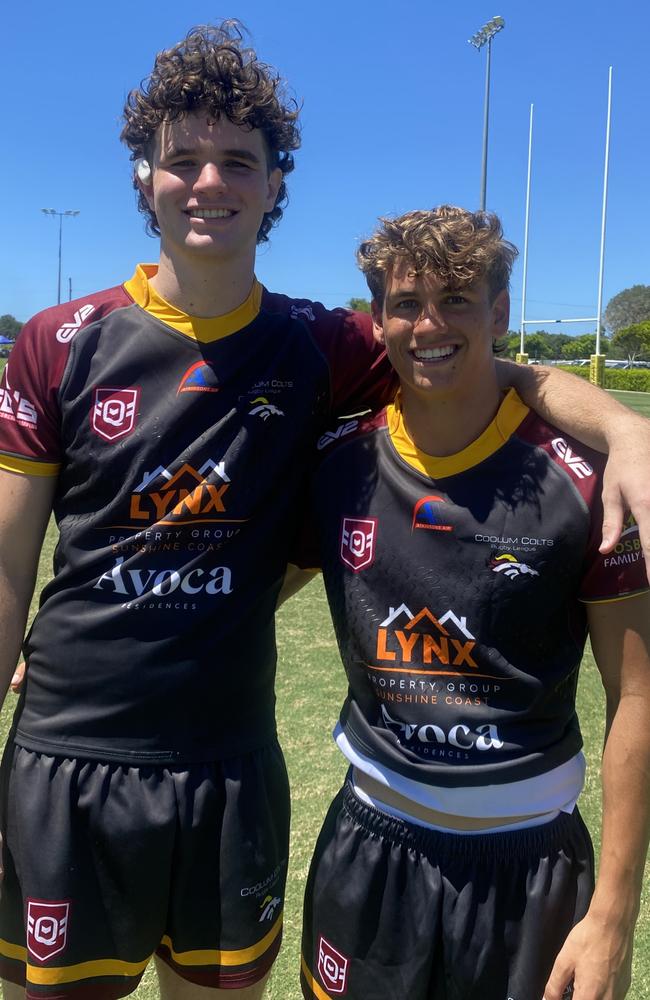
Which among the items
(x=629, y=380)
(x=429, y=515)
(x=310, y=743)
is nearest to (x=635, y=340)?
(x=629, y=380)

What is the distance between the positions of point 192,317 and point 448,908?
1.47m

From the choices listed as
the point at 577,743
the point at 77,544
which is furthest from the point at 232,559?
the point at 577,743

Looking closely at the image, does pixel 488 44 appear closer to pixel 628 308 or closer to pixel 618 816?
pixel 618 816

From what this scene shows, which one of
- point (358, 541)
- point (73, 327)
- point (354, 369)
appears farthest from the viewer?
point (354, 369)

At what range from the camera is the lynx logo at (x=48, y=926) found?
1.97m

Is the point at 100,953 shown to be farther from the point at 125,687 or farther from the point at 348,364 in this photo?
the point at 348,364

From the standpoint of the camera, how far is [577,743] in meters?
1.89

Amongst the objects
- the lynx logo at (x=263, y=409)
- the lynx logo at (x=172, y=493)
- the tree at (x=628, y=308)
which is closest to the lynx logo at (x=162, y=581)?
the lynx logo at (x=172, y=493)

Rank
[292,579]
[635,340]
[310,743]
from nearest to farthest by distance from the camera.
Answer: [292,579] → [310,743] → [635,340]

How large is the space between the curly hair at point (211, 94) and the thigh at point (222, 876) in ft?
5.24

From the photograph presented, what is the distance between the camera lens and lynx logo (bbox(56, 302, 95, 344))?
201cm

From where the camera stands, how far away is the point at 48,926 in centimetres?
198

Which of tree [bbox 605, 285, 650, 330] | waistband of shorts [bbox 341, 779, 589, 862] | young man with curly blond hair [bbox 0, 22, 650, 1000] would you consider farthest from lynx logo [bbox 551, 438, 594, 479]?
tree [bbox 605, 285, 650, 330]

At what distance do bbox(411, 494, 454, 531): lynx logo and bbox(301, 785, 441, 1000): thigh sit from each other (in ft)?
2.15
